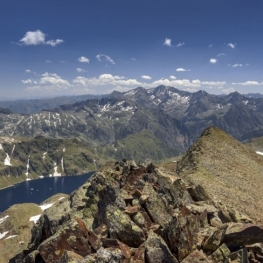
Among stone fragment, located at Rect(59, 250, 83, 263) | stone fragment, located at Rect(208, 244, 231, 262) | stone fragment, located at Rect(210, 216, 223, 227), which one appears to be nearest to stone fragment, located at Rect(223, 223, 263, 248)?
stone fragment, located at Rect(208, 244, 231, 262)

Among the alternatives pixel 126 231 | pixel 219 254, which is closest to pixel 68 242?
pixel 126 231

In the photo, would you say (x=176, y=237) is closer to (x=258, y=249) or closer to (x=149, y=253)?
(x=149, y=253)

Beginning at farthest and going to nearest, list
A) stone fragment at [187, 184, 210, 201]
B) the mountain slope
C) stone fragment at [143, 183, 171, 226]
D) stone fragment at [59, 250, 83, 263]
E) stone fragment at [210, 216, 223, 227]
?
the mountain slope < stone fragment at [187, 184, 210, 201] < stone fragment at [210, 216, 223, 227] < stone fragment at [143, 183, 171, 226] < stone fragment at [59, 250, 83, 263]

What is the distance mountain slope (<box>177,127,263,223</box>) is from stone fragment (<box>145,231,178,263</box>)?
24.2 metres

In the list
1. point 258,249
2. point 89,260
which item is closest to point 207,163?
point 258,249

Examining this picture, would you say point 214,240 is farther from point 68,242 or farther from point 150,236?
point 68,242

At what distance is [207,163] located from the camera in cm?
6894

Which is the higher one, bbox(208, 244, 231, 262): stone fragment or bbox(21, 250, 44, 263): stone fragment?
bbox(208, 244, 231, 262): stone fragment

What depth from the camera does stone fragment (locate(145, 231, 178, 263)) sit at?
74.6 ft

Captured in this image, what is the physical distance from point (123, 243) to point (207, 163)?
4741 cm

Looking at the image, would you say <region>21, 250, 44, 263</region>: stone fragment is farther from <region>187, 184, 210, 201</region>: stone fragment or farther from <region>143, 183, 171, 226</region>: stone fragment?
<region>187, 184, 210, 201</region>: stone fragment

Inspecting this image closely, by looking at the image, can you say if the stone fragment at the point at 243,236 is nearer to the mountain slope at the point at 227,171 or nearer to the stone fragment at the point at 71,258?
the stone fragment at the point at 71,258

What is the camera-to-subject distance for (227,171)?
67.1 m

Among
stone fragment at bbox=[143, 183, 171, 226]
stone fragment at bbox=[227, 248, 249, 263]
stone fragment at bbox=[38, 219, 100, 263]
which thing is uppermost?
stone fragment at bbox=[143, 183, 171, 226]
